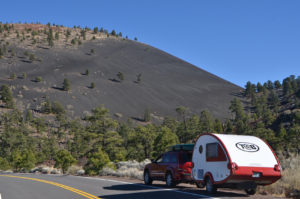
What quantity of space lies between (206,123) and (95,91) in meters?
69.2

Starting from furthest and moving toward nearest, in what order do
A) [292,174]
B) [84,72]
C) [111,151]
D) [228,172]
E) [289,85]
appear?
[84,72] → [289,85] → [111,151] → [292,174] → [228,172]

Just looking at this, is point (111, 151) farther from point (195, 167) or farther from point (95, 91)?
point (95, 91)

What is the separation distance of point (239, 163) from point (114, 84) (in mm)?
140188

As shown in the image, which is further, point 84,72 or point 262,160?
point 84,72

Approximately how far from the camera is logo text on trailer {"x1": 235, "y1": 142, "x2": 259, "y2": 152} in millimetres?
11117

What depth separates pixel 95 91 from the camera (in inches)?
5315

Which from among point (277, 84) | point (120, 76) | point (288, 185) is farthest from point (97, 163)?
point (277, 84)

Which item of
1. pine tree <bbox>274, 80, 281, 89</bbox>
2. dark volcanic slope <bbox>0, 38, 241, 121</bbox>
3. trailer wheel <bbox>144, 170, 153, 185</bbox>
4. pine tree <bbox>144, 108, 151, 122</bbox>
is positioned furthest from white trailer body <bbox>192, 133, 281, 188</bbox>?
pine tree <bbox>274, 80, 281, 89</bbox>

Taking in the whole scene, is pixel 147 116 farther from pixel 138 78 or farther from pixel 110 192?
pixel 110 192

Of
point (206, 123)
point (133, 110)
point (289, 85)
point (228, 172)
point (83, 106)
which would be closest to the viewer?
point (228, 172)

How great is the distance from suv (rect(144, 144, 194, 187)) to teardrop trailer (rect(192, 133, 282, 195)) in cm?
185

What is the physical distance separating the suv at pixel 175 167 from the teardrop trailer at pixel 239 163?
1.85m

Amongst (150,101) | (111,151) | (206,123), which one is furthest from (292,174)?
(150,101)

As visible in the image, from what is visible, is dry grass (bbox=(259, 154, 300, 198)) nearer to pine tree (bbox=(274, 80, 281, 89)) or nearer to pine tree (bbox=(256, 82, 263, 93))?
pine tree (bbox=(256, 82, 263, 93))
